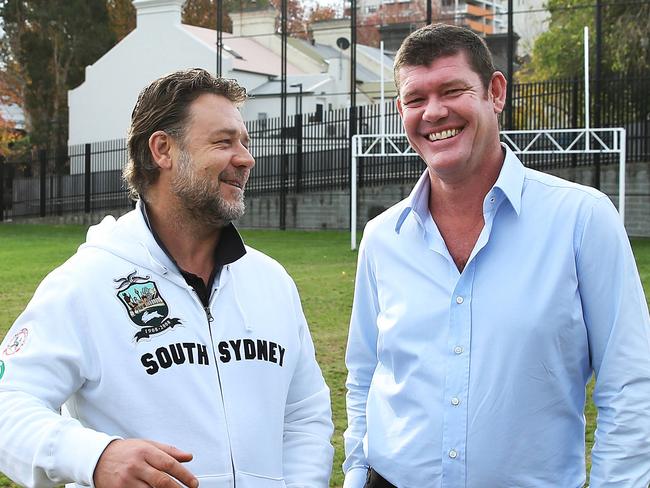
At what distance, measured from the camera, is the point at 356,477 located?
3021mm

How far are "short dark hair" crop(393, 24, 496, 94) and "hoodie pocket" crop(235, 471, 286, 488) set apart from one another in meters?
1.22

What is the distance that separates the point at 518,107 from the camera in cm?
2402

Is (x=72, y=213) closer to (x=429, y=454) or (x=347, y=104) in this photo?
(x=347, y=104)

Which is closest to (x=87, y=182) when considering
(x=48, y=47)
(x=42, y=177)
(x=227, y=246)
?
(x=42, y=177)

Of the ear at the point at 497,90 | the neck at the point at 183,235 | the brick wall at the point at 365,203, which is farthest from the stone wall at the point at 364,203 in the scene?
the neck at the point at 183,235

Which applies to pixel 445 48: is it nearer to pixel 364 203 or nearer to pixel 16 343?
pixel 16 343

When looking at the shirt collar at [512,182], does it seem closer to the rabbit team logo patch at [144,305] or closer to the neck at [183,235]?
the neck at [183,235]

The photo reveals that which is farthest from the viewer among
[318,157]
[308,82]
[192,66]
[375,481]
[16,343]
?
[192,66]

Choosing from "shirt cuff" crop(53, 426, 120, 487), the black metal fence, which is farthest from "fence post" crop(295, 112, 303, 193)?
"shirt cuff" crop(53, 426, 120, 487)

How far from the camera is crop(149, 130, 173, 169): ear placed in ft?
9.30

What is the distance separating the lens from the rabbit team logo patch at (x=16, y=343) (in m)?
2.47

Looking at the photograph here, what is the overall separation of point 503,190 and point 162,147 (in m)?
0.95

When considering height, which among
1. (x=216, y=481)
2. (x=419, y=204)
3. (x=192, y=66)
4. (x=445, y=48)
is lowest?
(x=216, y=481)

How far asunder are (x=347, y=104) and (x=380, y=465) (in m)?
31.9
